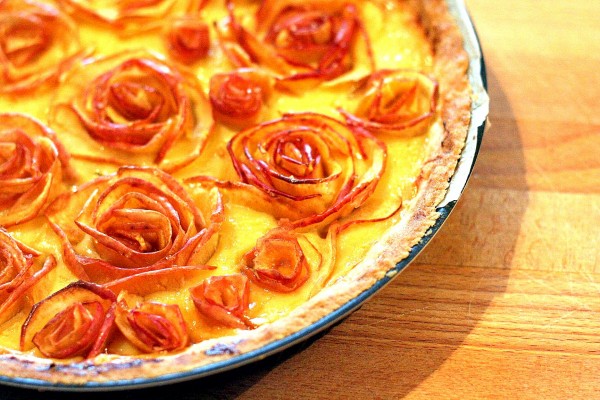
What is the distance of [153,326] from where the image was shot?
6.93 feet

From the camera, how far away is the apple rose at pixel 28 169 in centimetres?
247

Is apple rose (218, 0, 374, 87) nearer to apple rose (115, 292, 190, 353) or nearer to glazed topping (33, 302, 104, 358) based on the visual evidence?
apple rose (115, 292, 190, 353)

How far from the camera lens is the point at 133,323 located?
6.96 ft

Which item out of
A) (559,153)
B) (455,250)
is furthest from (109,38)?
(559,153)

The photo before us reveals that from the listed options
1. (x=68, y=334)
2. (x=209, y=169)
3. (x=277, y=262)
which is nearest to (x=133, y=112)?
(x=209, y=169)

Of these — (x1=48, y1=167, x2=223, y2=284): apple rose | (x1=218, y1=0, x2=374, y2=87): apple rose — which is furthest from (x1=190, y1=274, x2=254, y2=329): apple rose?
(x1=218, y1=0, x2=374, y2=87): apple rose

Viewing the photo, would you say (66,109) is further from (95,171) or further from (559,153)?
(559,153)

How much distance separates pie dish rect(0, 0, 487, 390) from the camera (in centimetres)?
213

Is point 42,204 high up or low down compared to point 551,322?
up

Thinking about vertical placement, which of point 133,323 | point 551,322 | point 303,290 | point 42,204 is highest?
point 42,204

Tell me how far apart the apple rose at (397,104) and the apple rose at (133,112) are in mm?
581

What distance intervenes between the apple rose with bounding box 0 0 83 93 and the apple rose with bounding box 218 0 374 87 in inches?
24.8

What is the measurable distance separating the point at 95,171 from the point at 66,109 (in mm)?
317

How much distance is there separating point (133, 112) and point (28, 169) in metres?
0.44
